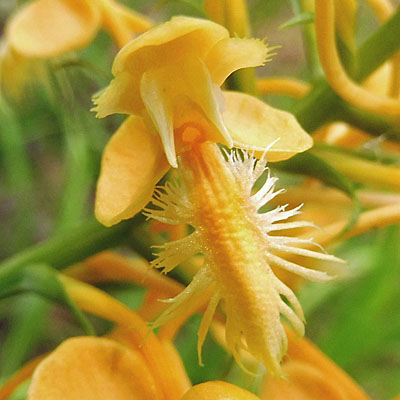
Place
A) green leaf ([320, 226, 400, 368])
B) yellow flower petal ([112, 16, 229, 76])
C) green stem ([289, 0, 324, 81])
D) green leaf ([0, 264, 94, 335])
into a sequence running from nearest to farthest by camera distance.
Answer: yellow flower petal ([112, 16, 229, 76]) < green leaf ([0, 264, 94, 335]) < green stem ([289, 0, 324, 81]) < green leaf ([320, 226, 400, 368])

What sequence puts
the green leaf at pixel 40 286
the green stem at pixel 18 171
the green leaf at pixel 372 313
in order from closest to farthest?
1. the green leaf at pixel 40 286
2. the green leaf at pixel 372 313
3. the green stem at pixel 18 171

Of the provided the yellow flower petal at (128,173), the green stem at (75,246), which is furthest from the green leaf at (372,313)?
the yellow flower petal at (128,173)

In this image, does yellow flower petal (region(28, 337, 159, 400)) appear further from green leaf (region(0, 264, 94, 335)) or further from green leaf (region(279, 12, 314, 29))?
green leaf (region(279, 12, 314, 29))

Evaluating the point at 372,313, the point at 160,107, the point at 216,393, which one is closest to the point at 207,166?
the point at 160,107

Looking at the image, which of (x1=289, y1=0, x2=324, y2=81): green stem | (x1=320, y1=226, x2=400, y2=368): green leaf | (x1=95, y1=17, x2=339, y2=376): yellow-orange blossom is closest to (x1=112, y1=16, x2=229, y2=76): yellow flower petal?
(x1=95, y1=17, x2=339, y2=376): yellow-orange blossom

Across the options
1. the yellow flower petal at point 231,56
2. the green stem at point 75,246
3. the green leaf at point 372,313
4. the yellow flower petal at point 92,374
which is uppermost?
the yellow flower petal at point 231,56

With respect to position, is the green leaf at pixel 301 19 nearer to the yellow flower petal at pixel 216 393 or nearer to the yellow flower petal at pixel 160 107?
the yellow flower petal at pixel 160 107

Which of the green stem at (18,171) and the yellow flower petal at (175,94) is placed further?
the green stem at (18,171)
